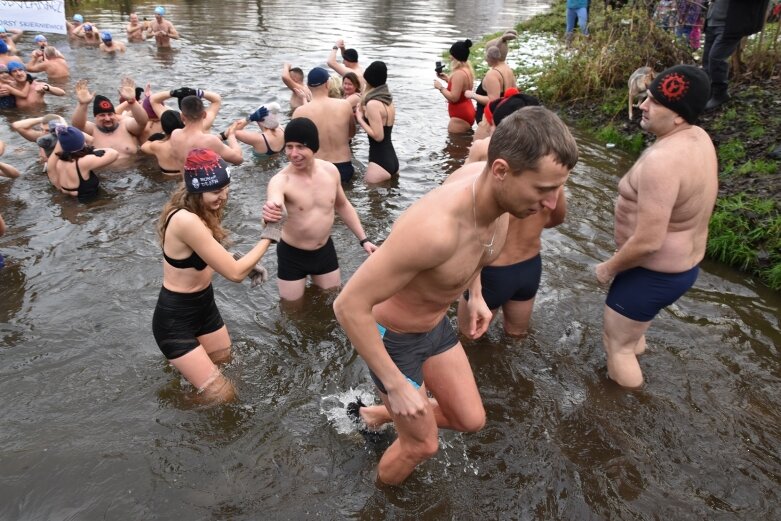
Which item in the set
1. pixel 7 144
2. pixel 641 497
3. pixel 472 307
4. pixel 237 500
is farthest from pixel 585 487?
pixel 7 144

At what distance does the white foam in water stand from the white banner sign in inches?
624

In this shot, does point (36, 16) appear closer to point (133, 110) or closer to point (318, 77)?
point (133, 110)

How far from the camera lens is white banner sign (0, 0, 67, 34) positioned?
14578 millimetres

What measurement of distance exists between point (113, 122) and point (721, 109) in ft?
32.4

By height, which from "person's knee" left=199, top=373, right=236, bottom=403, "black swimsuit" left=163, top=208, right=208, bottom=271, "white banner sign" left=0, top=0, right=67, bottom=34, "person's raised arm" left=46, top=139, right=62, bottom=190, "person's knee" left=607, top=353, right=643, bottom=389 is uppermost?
"white banner sign" left=0, top=0, right=67, bottom=34

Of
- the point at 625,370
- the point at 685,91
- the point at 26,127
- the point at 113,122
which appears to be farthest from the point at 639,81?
the point at 26,127

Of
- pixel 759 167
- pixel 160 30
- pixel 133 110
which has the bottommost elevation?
pixel 759 167

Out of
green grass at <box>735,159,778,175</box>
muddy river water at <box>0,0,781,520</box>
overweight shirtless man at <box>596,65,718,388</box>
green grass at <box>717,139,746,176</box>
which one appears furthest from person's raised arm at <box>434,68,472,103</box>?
overweight shirtless man at <box>596,65,718,388</box>

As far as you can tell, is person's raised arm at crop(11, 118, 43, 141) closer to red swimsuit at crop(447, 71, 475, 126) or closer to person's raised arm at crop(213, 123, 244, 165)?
person's raised arm at crop(213, 123, 244, 165)

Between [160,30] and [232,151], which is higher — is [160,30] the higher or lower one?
the higher one

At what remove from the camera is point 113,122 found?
8.38m

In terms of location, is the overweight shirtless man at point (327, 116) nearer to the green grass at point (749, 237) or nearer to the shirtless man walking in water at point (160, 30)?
the green grass at point (749, 237)

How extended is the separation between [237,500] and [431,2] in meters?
36.5

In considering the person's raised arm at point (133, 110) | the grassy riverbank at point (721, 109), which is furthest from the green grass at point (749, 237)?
the person's raised arm at point (133, 110)
